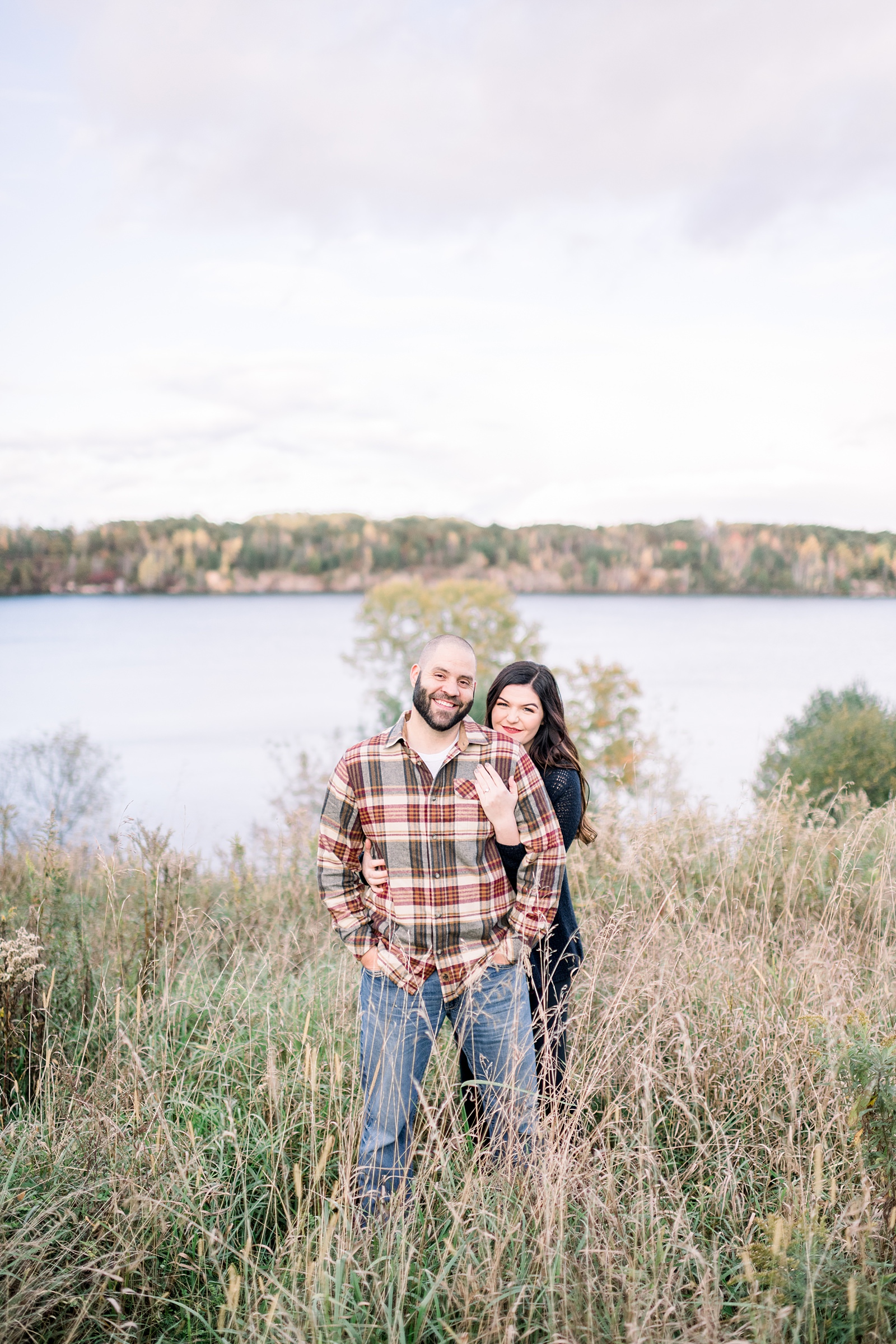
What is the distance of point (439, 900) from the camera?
283cm

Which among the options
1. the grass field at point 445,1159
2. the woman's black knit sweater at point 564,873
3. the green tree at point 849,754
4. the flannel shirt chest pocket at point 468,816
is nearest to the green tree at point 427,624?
the green tree at point 849,754

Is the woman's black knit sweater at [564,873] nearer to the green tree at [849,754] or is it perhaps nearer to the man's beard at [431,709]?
the man's beard at [431,709]

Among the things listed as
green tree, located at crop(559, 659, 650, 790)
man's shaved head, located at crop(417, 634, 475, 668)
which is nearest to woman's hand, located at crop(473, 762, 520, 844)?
man's shaved head, located at crop(417, 634, 475, 668)

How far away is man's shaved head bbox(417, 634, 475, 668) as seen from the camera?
2.80m

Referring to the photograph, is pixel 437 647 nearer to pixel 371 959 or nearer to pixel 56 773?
pixel 371 959

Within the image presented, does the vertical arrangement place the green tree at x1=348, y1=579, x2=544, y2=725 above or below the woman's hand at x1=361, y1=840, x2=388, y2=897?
above

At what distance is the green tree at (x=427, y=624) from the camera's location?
27.5 m

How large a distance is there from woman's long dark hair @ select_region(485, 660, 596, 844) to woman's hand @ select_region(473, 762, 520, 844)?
55 cm

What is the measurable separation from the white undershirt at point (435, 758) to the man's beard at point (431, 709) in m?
0.07

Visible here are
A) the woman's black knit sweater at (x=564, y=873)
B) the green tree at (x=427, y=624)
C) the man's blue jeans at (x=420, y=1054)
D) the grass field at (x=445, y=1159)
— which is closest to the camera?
the grass field at (x=445, y=1159)

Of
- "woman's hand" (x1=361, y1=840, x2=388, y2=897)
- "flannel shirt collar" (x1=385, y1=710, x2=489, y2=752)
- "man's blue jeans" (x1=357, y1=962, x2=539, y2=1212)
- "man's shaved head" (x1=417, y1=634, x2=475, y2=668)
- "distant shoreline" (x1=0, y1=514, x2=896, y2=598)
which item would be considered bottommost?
"man's blue jeans" (x1=357, y1=962, x2=539, y2=1212)

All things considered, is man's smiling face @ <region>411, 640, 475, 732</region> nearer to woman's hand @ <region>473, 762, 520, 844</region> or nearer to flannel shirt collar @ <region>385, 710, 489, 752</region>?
flannel shirt collar @ <region>385, 710, 489, 752</region>

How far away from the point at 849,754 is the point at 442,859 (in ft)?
26.3

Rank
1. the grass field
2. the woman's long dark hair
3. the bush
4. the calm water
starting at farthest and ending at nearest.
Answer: the calm water
the bush
the woman's long dark hair
the grass field
